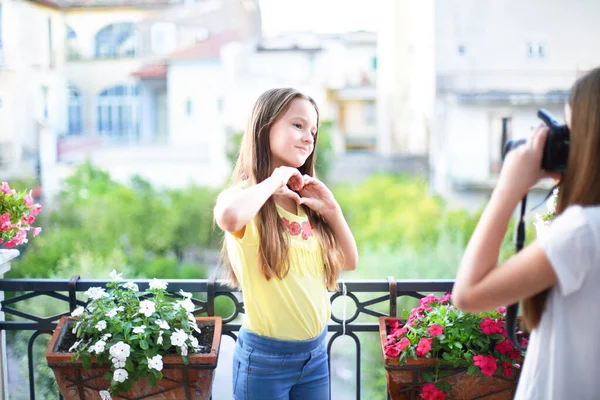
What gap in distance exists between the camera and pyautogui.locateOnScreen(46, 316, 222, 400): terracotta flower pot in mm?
1328

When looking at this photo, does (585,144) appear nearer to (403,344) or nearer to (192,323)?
(403,344)

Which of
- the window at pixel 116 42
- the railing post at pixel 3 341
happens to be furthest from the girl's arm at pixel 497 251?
the window at pixel 116 42

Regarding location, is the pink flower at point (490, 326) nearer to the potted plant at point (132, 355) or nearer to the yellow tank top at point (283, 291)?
the yellow tank top at point (283, 291)

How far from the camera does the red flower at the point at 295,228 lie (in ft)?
4.09

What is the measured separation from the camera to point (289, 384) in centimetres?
120

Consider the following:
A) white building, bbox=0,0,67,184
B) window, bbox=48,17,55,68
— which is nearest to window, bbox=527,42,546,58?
white building, bbox=0,0,67,184

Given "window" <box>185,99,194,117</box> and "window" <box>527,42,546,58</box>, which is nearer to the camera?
"window" <box>527,42,546,58</box>

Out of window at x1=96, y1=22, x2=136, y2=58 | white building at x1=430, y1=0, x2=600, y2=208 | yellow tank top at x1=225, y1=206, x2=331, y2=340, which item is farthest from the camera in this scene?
window at x1=96, y1=22, x2=136, y2=58

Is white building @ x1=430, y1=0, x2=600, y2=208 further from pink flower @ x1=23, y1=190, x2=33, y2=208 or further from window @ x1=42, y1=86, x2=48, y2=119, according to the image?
pink flower @ x1=23, y1=190, x2=33, y2=208

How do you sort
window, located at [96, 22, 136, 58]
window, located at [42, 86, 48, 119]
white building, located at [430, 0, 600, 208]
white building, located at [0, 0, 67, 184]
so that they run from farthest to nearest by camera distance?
window, located at [96, 22, 136, 58]
window, located at [42, 86, 48, 119]
white building, located at [0, 0, 67, 184]
white building, located at [430, 0, 600, 208]

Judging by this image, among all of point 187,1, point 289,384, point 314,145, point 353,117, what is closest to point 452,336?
point 289,384

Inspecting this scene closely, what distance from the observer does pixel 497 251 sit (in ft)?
2.78

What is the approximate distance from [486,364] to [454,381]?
8cm

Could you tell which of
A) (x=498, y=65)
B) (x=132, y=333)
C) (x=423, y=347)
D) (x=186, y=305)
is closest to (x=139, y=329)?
(x=132, y=333)
